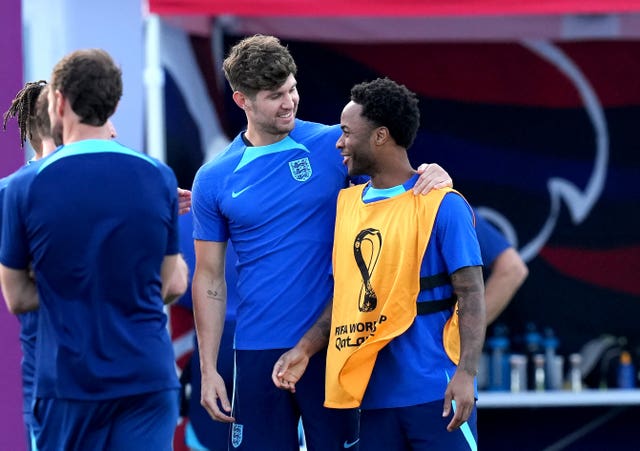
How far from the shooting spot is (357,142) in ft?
12.5

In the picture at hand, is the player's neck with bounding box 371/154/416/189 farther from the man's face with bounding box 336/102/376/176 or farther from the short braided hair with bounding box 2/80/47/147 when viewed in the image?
the short braided hair with bounding box 2/80/47/147

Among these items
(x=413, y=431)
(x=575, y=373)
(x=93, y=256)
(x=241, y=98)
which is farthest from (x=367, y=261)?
(x=575, y=373)

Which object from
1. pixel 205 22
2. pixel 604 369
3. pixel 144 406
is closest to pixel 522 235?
pixel 604 369

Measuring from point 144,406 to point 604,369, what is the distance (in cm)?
371

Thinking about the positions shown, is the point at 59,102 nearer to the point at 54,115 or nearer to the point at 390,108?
the point at 54,115

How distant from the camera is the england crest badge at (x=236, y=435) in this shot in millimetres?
4062

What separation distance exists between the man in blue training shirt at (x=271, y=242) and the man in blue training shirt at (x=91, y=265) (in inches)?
24.8

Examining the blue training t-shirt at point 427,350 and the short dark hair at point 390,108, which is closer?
the blue training t-shirt at point 427,350

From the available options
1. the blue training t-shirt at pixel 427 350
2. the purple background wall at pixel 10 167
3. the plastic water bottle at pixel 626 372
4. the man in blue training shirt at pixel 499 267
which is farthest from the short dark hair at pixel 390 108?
the plastic water bottle at pixel 626 372

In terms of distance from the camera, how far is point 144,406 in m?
3.41

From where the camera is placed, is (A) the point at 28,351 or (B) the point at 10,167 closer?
(A) the point at 28,351

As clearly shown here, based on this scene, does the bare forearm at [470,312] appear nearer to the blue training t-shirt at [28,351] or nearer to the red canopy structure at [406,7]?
the blue training t-shirt at [28,351]

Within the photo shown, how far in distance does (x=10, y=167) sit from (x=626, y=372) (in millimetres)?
3325

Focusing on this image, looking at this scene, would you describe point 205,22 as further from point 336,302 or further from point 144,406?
point 144,406
